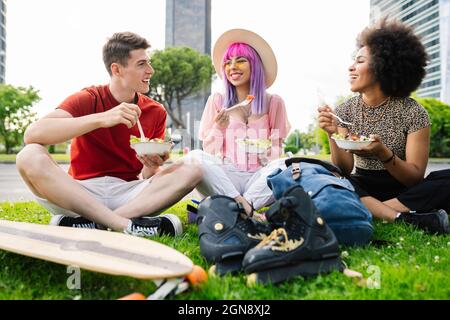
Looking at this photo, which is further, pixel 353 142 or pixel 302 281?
pixel 353 142

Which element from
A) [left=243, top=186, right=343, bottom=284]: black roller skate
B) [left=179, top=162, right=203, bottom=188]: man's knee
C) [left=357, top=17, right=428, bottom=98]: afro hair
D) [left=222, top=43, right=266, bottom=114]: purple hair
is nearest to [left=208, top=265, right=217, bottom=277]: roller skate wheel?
[left=243, top=186, right=343, bottom=284]: black roller skate

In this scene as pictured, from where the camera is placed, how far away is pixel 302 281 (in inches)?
71.7

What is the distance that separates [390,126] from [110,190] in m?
2.17

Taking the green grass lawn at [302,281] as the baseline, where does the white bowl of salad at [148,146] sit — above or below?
above

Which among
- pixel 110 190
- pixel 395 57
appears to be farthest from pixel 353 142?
pixel 110 190

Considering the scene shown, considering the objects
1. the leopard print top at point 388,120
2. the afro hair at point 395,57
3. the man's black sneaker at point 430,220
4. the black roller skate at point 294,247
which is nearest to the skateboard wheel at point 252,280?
the black roller skate at point 294,247

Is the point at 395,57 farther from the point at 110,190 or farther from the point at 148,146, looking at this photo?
the point at 110,190

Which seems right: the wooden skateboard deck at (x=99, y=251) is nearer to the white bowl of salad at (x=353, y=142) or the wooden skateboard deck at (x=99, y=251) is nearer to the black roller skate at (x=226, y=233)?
the black roller skate at (x=226, y=233)

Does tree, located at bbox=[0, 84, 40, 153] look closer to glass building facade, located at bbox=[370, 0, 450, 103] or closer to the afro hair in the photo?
the afro hair

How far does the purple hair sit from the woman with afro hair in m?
0.59

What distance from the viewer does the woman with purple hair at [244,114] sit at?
335 cm

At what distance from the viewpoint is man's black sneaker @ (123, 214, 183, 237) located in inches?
105

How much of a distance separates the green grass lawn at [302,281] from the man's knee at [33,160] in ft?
1.96

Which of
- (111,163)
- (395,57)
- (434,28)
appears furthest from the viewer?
(434,28)
